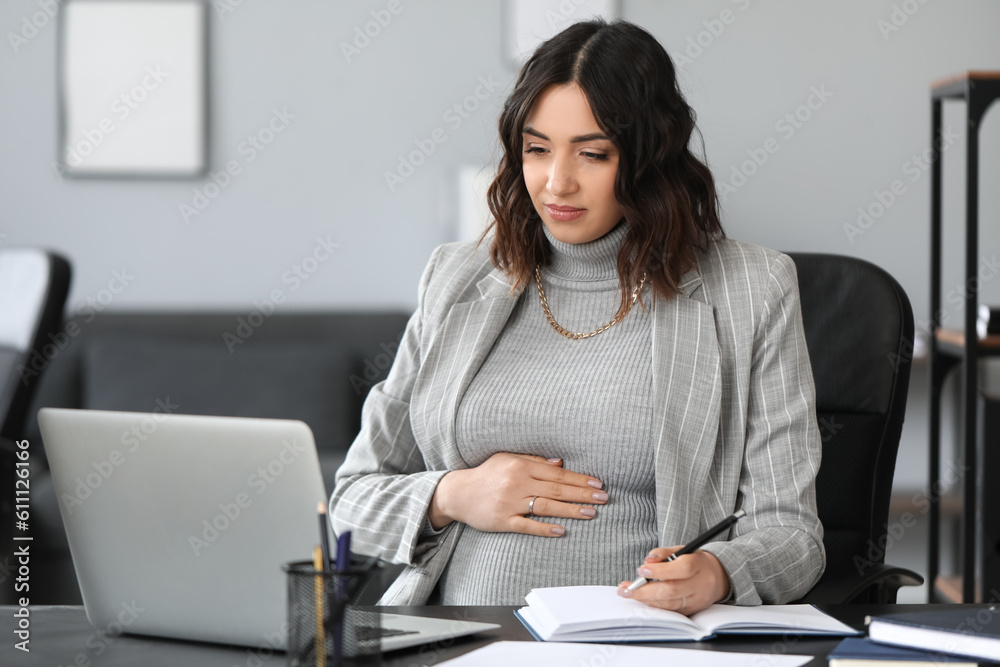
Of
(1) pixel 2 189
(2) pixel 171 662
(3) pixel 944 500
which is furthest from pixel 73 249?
(3) pixel 944 500

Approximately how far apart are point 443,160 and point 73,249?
1158mm

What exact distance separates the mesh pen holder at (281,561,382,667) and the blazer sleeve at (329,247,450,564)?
1.72 ft

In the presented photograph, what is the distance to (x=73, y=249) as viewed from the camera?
2.98 m

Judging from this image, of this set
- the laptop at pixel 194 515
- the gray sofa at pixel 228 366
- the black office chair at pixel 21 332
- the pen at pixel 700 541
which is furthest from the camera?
the gray sofa at pixel 228 366

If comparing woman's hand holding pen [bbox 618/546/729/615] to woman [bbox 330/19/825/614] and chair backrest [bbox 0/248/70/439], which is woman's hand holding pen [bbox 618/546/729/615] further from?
chair backrest [bbox 0/248/70/439]

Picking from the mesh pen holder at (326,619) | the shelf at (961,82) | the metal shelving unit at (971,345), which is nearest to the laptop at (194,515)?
the mesh pen holder at (326,619)

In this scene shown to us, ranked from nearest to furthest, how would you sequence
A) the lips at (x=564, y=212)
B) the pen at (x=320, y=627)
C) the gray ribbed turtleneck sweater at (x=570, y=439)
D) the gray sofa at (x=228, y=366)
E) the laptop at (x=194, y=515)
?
the pen at (x=320, y=627) → the laptop at (x=194, y=515) → the gray ribbed turtleneck sweater at (x=570, y=439) → the lips at (x=564, y=212) → the gray sofa at (x=228, y=366)

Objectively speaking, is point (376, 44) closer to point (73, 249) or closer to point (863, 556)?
point (73, 249)

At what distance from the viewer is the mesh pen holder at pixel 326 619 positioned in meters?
0.70

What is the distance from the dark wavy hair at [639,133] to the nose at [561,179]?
7 centimetres

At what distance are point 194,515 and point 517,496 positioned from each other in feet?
1.59

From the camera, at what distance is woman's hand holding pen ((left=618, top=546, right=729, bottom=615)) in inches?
38.7

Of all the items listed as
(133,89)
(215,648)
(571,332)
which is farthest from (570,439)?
(133,89)

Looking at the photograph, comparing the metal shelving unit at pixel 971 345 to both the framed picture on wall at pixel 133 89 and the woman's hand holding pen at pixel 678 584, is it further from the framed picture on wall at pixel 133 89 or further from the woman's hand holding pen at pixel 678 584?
the framed picture on wall at pixel 133 89
